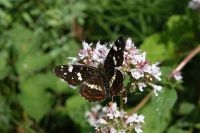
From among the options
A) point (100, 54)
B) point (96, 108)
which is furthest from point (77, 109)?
point (100, 54)

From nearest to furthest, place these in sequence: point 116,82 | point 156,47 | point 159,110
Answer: point 116,82 < point 159,110 < point 156,47

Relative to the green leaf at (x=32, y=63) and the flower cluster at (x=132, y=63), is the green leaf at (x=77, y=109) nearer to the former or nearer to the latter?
the green leaf at (x=32, y=63)

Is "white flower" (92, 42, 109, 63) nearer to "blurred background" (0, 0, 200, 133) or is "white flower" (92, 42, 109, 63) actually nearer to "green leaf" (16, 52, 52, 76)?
"blurred background" (0, 0, 200, 133)

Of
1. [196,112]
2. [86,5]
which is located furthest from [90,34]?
[196,112]

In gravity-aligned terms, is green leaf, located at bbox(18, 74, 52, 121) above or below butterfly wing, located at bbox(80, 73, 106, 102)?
above

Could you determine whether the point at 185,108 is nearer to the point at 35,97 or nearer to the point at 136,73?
the point at 35,97

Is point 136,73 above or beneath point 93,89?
above

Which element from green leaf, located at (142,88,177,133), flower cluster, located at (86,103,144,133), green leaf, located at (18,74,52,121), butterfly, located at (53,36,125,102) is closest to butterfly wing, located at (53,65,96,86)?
butterfly, located at (53,36,125,102)

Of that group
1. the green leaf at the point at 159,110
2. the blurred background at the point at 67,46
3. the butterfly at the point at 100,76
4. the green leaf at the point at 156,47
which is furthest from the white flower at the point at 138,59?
the green leaf at the point at 156,47

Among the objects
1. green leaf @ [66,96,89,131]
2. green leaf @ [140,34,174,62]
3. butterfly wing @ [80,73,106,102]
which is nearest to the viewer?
butterfly wing @ [80,73,106,102]
